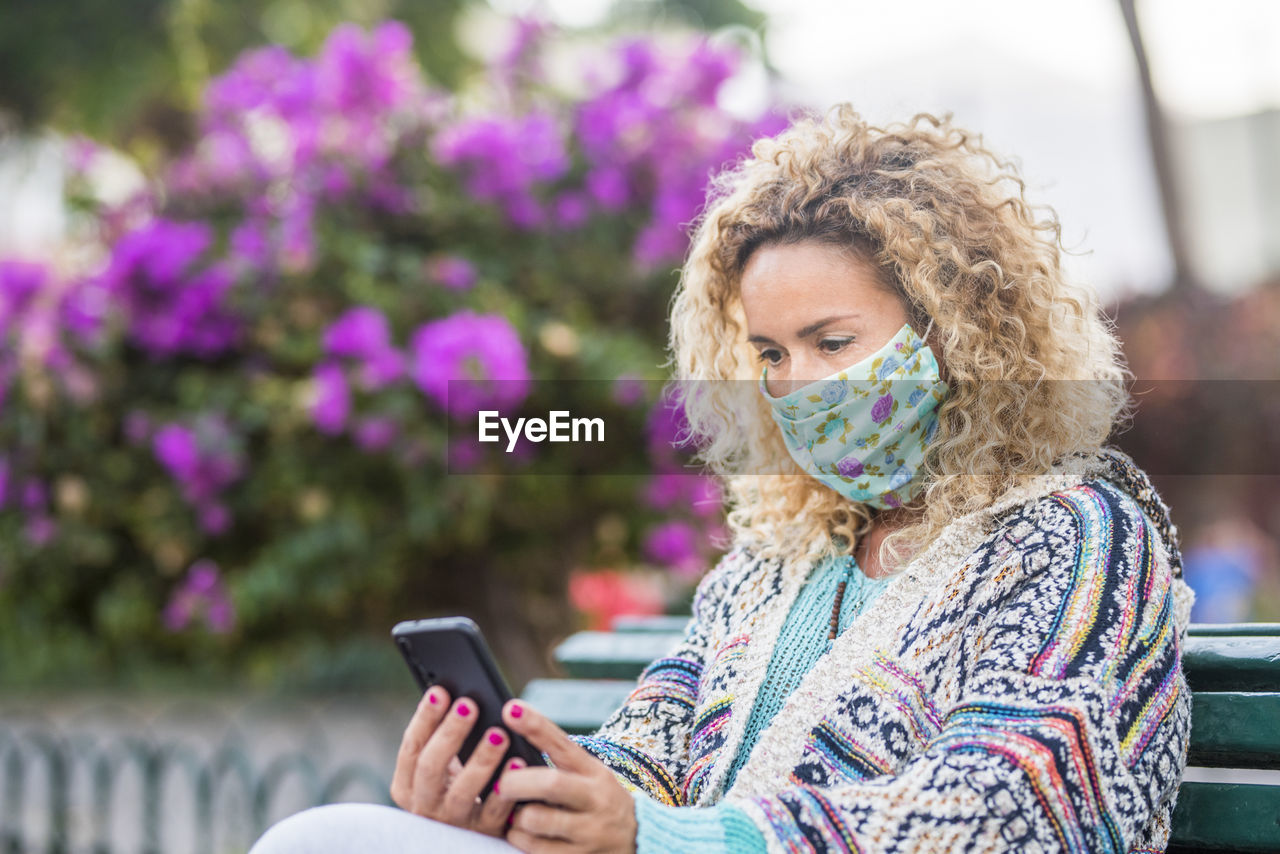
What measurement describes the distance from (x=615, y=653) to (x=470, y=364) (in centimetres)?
125

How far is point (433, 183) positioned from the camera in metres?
Answer: 3.97

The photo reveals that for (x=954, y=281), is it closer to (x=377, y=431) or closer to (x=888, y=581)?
(x=888, y=581)

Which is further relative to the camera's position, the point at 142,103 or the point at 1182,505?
the point at 1182,505

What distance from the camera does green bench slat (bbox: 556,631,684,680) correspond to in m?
2.36

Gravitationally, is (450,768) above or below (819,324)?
below

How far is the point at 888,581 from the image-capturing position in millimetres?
1727

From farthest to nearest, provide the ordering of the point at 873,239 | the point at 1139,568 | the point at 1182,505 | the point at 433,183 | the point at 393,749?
the point at 1182,505 < the point at 393,749 < the point at 433,183 < the point at 873,239 < the point at 1139,568

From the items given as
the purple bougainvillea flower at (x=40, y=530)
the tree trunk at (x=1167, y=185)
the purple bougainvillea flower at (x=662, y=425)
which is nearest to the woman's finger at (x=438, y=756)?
the purple bougainvillea flower at (x=662, y=425)

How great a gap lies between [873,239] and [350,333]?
7.03 feet

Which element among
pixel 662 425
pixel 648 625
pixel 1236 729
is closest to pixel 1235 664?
pixel 1236 729

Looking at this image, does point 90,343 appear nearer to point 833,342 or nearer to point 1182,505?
point 833,342

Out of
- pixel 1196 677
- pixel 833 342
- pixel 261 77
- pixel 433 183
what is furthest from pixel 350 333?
pixel 1196 677

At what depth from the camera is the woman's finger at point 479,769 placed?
1.39 metres

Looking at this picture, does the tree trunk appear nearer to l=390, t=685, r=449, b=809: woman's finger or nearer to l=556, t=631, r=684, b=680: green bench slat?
l=556, t=631, r=684, b=680: green bench slat
